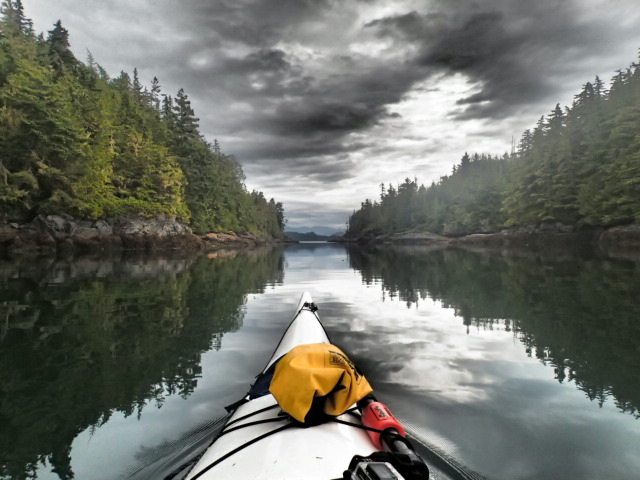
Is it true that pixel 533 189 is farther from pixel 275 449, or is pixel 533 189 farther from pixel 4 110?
pixel 4 110

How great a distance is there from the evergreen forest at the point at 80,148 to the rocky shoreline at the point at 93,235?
37.2 inches

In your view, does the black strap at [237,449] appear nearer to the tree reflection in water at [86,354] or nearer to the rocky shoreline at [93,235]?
the tree reflection in water at [86,354]

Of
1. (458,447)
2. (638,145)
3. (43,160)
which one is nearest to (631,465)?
(458,447)

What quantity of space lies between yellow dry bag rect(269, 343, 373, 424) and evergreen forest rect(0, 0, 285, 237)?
3363 cm

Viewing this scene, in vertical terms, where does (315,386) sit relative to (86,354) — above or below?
above

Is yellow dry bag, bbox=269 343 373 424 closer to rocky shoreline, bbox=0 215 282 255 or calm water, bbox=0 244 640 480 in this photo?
calm water, bbox=0 244 640 480

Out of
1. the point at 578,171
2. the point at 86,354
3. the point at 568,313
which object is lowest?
the point at 86,354

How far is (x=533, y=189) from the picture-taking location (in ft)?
163

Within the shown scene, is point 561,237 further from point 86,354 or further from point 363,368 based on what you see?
point 86,354

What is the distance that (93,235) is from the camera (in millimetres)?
34469

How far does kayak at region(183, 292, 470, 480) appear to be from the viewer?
205cm

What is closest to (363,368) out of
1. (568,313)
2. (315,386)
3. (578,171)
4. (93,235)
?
(315,386)

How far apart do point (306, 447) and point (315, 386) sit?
0.42 m

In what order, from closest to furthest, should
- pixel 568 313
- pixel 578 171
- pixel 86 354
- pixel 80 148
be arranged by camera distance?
1. pixel 86 354
2. pixel 568 313
3. pixel 80 148
4. pixel 578 171
